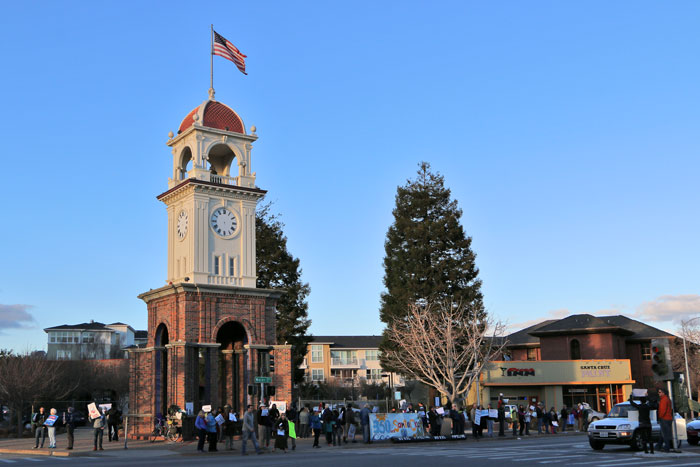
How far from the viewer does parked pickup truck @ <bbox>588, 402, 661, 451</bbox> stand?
76.5ft

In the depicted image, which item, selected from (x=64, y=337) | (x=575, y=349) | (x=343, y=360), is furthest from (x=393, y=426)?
(x=64, y=337)

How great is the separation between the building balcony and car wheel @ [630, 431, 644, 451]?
84.6m

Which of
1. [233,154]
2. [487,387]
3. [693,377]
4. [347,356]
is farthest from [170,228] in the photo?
[347,356]

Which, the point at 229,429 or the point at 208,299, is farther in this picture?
the point at 208,299

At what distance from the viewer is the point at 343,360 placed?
10775 centimetres

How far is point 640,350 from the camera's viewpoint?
2682 inches

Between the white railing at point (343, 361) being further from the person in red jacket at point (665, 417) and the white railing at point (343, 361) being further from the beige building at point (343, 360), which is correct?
the person in red jacket at point (665, 417)

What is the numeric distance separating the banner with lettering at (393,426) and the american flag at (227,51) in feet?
67.9

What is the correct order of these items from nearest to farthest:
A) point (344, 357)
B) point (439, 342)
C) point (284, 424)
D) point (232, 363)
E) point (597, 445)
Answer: point (597, 445) → point (284, 424) → point (232, 363) → point (439, 342) → point (344, 357)

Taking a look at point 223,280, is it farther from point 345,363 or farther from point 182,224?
point 345,363

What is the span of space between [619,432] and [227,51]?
28.1 metres

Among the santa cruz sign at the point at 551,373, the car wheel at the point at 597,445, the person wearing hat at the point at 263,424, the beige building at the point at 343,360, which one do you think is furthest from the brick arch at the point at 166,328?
the beige building at the point at 343,360

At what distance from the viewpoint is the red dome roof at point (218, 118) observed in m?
40.1

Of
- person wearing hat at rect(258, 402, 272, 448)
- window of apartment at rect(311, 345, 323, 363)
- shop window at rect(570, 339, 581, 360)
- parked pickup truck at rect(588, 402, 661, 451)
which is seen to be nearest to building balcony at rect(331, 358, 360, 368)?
window of apartment at rect(311, 345, 323, 363)
